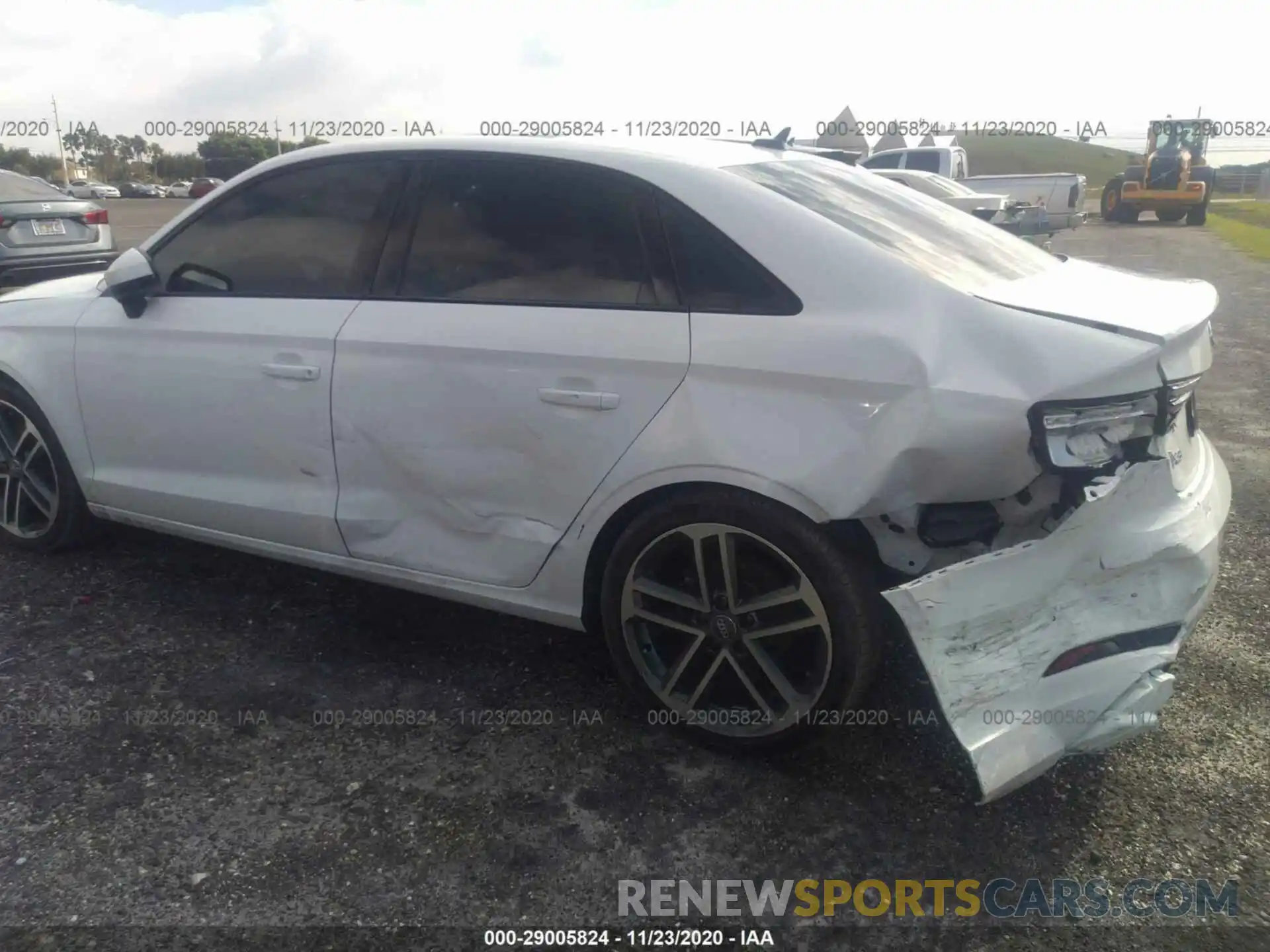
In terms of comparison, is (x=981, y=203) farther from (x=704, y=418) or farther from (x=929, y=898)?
(x=929, y=898)

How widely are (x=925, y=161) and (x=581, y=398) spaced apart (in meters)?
18.9

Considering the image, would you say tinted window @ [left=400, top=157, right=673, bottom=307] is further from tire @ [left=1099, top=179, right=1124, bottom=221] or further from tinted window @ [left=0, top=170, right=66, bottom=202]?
tire @ [left=1099, top=179, right=1124, bottom=221]

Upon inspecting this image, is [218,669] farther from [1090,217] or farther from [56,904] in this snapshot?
[1090,217]

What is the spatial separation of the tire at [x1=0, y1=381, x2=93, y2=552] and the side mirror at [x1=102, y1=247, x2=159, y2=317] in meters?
0.72

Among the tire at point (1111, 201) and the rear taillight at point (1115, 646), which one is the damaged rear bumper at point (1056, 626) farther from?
the tire at point (1111, 201)

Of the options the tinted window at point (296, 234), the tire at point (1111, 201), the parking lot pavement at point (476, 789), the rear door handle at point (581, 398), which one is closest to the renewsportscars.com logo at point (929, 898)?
the parking lot pavement at point (476, 789)

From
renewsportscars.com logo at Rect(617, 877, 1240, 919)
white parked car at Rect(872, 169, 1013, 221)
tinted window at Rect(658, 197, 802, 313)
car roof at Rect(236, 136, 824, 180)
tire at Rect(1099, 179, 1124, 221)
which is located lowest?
tire at Rect(1099, 179, 1124, 221)

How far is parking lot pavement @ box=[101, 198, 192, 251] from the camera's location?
18.5 m

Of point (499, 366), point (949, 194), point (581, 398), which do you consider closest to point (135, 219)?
point (949, 194)

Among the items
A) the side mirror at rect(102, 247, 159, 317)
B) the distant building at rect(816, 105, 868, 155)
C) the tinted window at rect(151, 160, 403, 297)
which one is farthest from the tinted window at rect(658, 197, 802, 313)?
the distant building at rect(816, 105, 868, 155)

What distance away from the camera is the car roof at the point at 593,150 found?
2869 millimetres

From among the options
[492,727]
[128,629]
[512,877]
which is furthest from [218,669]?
[512,877]

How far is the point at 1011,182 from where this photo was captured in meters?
20.4

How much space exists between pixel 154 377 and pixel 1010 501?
2.82 metres
